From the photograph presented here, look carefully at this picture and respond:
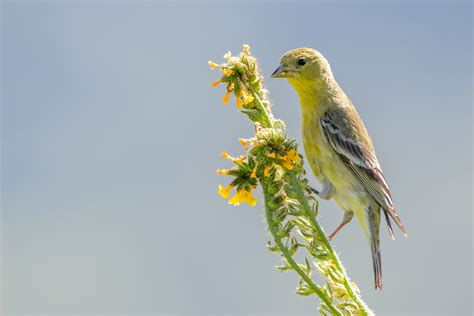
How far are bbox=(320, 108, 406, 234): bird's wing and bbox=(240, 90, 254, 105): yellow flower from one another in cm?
275

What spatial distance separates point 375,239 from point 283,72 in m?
1.83

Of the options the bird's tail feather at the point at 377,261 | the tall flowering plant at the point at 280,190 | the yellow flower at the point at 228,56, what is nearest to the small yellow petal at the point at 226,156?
the tall flowering plant at the point at 280,190

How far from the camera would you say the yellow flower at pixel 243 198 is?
2.72 meters

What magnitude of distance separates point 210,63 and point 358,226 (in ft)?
9.87

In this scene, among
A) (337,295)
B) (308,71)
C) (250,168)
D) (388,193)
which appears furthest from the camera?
(308,71)

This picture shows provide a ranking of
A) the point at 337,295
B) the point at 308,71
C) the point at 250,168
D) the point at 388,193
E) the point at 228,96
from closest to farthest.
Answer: the point at 337,295 → the point at 250,168 → the point at 228,96 → the point at 388,193 → the point at 308,71

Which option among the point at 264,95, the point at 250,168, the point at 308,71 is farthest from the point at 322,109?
the point at 250,168

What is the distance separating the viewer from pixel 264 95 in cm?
306

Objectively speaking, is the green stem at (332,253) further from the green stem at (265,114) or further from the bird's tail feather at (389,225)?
the bird's tail feather at (389,225)

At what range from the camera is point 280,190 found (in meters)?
2.62

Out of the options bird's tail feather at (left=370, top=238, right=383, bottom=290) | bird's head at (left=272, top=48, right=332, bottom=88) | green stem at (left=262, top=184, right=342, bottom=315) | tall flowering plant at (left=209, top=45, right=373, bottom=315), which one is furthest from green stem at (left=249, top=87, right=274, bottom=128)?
bird's head at (left=272, top=48, right=332, bottom=88)

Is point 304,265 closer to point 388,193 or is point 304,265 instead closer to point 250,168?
point 250,168

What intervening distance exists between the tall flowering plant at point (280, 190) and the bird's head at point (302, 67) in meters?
2.66

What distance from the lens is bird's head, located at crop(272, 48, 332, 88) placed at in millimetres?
5836
